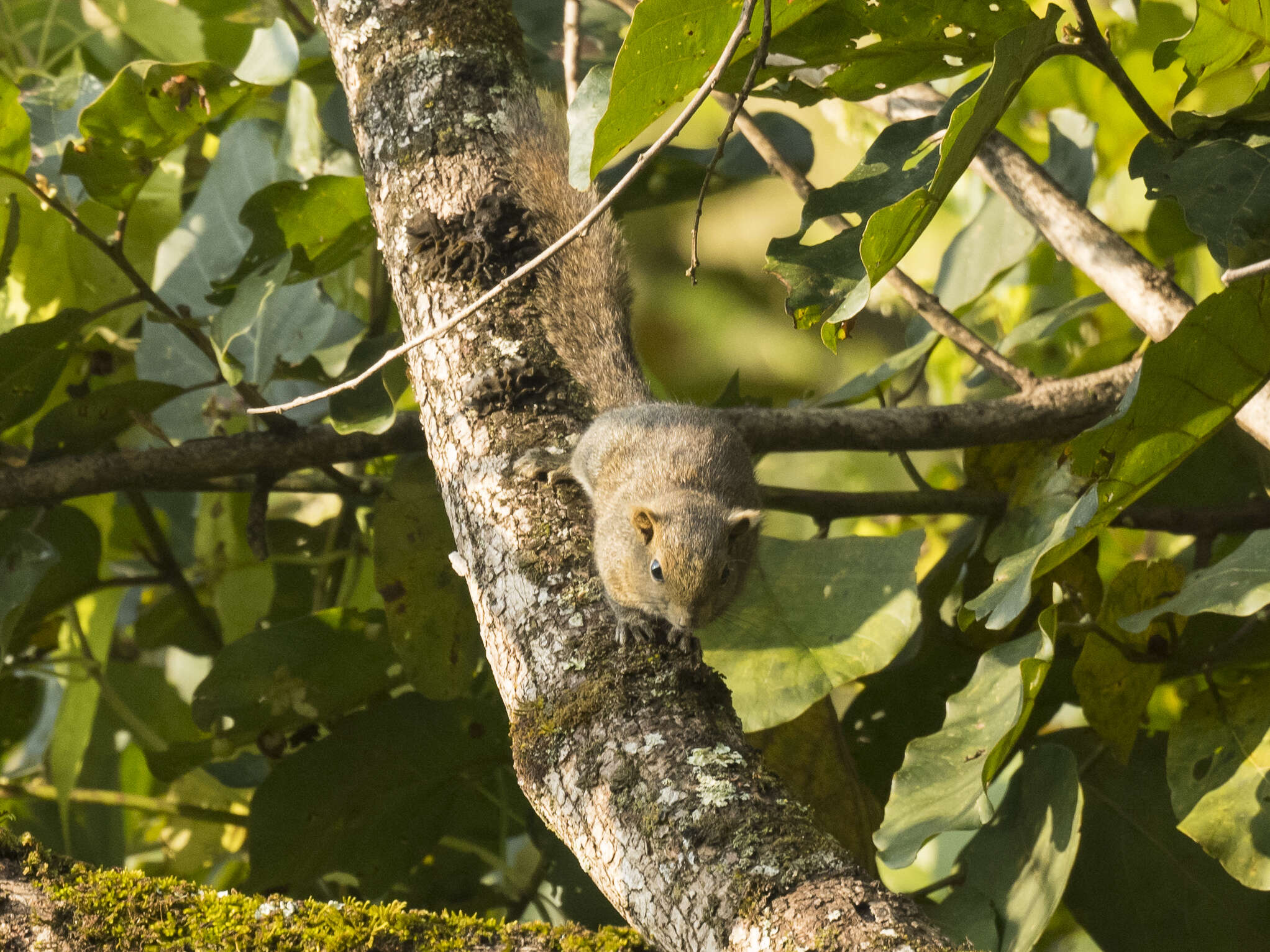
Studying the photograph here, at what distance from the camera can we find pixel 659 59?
1.26 meters

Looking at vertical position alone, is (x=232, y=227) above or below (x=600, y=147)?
below

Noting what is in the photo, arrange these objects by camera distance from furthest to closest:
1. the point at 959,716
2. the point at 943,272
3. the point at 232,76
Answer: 1. the point at 943,272
2. the point at 232,76
3. the point at 959,716

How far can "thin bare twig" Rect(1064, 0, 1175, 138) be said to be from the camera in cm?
133

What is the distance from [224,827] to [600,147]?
1.80m

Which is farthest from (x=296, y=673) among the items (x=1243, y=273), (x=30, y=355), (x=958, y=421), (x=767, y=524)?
(x=1243, y=273)

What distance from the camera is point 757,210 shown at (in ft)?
10.5

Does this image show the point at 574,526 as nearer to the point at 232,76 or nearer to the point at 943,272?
the point at 232,76

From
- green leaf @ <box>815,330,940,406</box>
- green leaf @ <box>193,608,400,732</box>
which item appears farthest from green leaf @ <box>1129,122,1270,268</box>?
green leaf @ <box>193,608,400,732</box>

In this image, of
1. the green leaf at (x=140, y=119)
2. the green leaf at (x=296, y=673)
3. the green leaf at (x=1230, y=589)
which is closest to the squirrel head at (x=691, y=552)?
the green leaf at (x=296, y=673)

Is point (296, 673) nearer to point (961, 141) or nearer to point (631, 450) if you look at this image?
point (631, 450)

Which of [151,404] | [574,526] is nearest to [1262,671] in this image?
[574,526]

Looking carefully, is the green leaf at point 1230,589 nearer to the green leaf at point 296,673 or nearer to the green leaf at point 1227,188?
the green leaf at point 1227,188

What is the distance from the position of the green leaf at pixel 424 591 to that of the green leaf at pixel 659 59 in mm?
846

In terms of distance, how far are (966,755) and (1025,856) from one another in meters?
0.32
